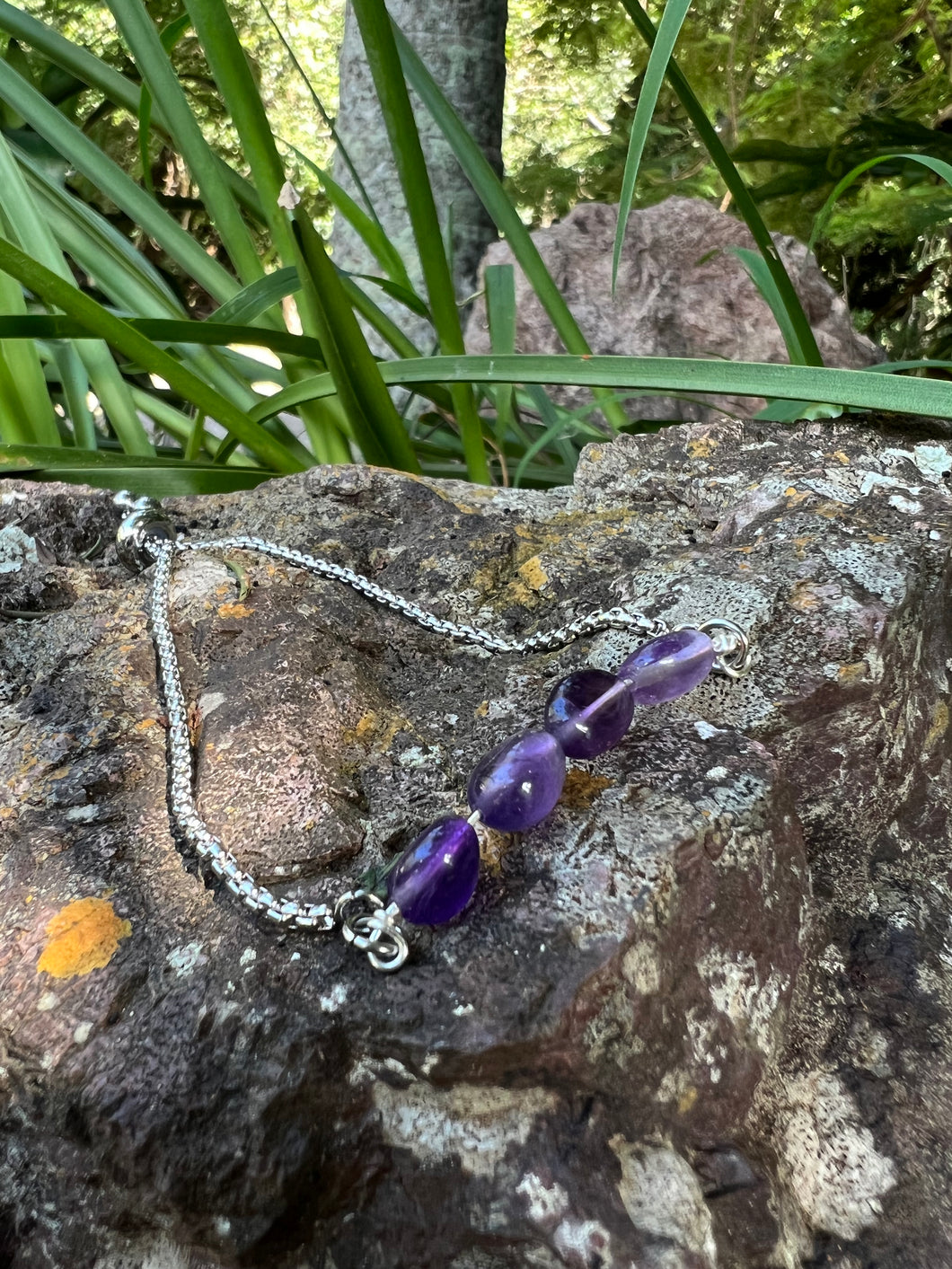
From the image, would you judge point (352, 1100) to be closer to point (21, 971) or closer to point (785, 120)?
point (21, 971)

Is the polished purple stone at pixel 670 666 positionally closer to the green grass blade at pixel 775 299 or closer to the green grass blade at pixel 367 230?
the green grass blade at pixel 775 299

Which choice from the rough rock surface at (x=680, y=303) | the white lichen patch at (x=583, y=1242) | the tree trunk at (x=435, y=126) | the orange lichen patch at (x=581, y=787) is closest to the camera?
the white lichen patch at (x=583, y=1242)

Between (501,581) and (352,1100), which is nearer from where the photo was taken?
(352,1100)

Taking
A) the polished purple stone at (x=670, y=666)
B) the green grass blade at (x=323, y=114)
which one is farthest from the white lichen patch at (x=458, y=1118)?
the green grass blade at (x=323, y=114)

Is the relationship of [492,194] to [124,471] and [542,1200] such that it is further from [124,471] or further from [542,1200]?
[542,1200]

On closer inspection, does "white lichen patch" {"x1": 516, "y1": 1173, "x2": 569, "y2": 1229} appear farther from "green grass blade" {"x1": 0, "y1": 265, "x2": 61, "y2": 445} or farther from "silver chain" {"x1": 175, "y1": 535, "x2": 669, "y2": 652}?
"green grass blade" {"x1": 0, "y1": 265, "x2": 61, "y2": 445}

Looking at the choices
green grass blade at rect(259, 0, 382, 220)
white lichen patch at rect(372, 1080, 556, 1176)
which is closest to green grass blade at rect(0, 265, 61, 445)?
green grass blade at rect(259, 0, 382, 220)

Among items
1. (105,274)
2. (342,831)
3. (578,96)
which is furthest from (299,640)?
(578,96)

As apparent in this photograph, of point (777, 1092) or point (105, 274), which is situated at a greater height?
point (105, 274)
